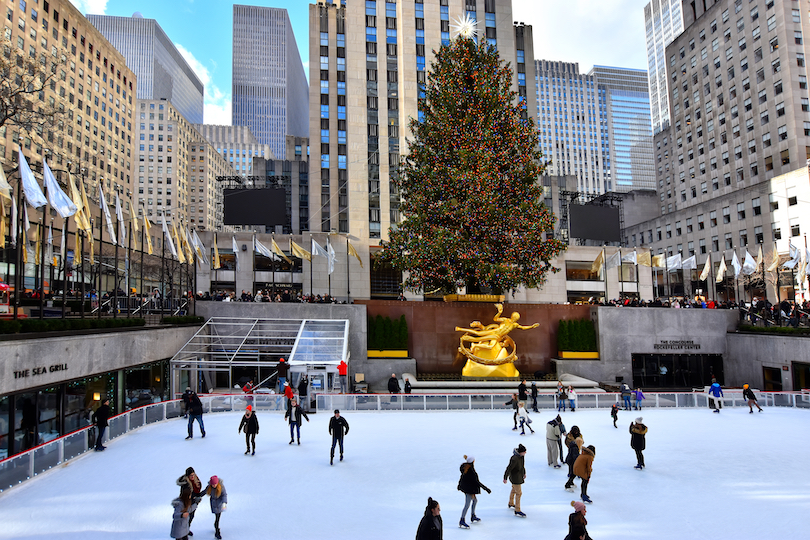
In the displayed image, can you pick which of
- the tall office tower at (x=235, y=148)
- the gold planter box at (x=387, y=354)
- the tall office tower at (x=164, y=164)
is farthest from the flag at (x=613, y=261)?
the tall office tower at (x=235, y=148)

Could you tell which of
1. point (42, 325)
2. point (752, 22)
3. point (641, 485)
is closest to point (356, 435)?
point (641, 485)

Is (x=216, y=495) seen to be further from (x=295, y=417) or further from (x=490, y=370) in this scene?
(x=490, y=370)

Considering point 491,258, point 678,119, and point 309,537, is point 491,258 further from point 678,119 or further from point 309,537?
point 678,119

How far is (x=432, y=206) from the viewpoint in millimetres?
30562

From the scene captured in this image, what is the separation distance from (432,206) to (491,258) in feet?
15.4

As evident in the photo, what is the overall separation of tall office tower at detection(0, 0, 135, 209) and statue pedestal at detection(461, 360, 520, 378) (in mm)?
61191

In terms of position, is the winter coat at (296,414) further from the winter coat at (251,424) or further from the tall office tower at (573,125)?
the tall office tower at (573,125)

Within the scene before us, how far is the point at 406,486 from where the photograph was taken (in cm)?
1202

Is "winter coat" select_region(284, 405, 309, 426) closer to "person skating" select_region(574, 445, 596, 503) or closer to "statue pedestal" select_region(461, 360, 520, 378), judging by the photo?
"person skating" select_region(574, 445, 596, 503)

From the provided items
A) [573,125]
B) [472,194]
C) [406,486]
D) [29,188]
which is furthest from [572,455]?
[573,125]

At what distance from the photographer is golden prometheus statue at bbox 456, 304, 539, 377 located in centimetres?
2741

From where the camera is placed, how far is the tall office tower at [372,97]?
49.9 m

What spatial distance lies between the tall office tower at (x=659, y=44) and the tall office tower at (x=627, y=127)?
8.74 meters

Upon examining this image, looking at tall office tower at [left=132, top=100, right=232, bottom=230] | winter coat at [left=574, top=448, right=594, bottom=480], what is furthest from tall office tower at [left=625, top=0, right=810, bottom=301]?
tall office tower at [left=132, top=100, right=232, bottom=230]
